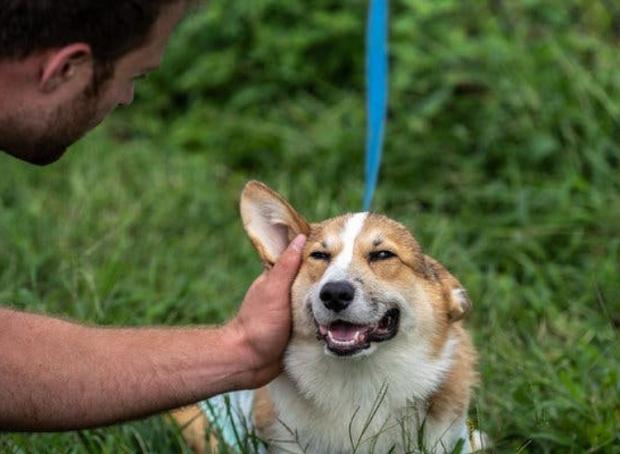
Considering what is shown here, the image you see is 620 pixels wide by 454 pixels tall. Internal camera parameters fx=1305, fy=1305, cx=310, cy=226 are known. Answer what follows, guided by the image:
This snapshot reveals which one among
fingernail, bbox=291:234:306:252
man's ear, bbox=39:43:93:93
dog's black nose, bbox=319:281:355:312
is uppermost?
man's ear, bbox=39:43:93:93

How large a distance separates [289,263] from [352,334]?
0.26m

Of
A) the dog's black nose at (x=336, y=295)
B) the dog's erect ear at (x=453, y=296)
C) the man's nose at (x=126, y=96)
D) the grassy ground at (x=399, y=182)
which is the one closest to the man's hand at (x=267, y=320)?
the dog's black nose at (x=336, y=295)

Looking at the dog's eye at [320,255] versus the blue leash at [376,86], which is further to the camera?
the blue leash at [376,86]

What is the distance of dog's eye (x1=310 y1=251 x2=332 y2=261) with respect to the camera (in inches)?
143

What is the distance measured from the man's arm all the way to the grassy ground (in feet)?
2.43

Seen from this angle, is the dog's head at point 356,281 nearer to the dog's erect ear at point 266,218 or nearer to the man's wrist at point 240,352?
the dog's erect ear at point 266,218

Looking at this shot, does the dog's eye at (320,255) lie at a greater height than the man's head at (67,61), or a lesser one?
lesser

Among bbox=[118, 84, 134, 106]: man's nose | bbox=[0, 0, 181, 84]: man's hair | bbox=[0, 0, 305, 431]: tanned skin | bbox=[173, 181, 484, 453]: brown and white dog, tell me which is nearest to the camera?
bbox=[0, 0, 181, 84]: man's hair

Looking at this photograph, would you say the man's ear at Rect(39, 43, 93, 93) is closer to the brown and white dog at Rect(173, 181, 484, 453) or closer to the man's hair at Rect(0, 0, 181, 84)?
the man's hair at Rect(0, 0, 181, 84)

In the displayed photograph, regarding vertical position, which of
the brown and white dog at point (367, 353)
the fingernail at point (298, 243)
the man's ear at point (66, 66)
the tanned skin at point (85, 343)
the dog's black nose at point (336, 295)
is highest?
the man's ear at point (66, 66)

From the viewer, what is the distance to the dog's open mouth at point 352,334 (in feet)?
11.4

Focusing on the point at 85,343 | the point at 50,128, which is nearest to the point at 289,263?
the point at 85,343

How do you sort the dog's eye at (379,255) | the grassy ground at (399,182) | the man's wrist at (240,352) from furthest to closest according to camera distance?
the grassy ground at (399,182) < the dog's eye at (379,255) < the man's wrist at (240,352)

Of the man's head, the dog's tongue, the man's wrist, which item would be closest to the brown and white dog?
the dog's tongue
